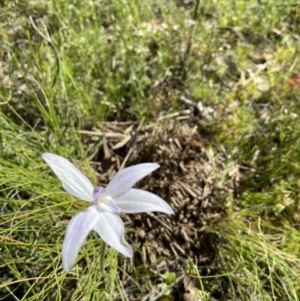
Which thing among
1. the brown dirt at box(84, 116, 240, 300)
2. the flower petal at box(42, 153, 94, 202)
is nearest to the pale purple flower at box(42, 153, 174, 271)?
the flower petal at box(42, 153, 94, 202)

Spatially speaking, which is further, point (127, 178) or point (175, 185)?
point (175, 185)

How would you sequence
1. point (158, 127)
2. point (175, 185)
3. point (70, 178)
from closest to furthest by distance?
point (70, 178) → point (175, 185) → point (158, 127)

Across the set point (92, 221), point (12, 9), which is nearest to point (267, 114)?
point (12, 9)

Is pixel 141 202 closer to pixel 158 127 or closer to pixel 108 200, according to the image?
pixel 108 200

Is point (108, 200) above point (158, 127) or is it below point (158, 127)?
above

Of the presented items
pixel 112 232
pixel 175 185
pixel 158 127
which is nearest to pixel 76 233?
pixel 112 232

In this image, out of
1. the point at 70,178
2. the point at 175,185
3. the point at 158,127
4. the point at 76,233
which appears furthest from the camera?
the point at 158,127

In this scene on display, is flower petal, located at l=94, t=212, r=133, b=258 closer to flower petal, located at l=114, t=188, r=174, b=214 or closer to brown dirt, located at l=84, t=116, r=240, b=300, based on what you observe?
flower petal, located at l=114, t=188, r=174, b=214
